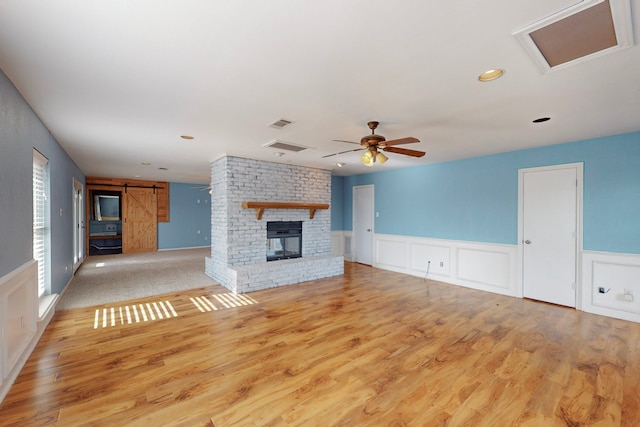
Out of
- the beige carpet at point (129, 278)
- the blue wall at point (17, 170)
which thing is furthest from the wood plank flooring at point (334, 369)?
the blue wall at point (17, 170)

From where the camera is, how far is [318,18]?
60.2 inches

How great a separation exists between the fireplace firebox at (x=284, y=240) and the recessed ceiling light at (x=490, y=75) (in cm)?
438

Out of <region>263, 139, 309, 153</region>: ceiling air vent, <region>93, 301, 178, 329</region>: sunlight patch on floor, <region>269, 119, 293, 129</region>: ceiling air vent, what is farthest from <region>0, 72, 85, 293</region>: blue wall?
<region>263, 139, 309, 153</region>: ceiling air vent

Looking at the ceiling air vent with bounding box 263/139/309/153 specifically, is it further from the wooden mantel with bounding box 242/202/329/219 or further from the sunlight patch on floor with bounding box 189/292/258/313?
the sunlight patch on floor with bounding box 189/292/258/313

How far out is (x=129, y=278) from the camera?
5.68 m

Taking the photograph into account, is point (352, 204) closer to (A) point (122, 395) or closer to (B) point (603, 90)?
(B) point (603, 90)

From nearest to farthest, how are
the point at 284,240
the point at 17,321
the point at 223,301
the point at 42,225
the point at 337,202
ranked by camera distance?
1. the point at 17,321
2. the point at 42,225
3. the point at 223,301
4. the point at 284,240
5. the point at 337,202

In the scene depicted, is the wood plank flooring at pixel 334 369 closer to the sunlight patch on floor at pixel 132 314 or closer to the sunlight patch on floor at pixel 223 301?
the sunlight patch on floor at pixel 132 314

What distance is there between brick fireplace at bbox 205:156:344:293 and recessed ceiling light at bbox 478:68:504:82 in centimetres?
412

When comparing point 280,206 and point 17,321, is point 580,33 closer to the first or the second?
point 280,206

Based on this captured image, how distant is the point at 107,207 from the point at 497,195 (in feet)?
35.6

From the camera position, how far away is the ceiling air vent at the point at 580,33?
146cm

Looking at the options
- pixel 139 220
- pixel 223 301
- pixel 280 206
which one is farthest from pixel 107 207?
pixel 223 301

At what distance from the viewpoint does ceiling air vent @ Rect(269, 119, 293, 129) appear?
3256mm
